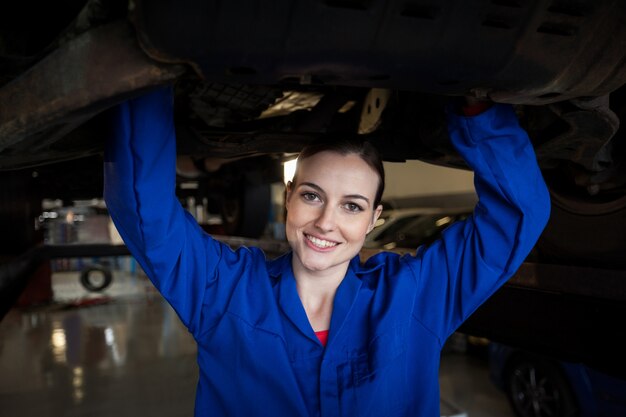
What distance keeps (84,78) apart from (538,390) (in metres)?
2.63

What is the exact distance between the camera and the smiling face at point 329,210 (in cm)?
100

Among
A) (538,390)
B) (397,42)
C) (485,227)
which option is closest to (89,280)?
(538,390)

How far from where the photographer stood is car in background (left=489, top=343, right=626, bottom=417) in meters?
2.19

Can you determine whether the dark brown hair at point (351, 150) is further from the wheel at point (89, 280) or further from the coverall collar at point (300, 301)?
the wheel at point (89, 280)

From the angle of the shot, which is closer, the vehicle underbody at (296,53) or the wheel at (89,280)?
the vehicle underbody at (296,53)

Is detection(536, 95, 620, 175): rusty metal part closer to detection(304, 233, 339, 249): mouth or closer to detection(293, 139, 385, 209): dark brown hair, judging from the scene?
detection(293, 139, 385, 209): dark brown hair

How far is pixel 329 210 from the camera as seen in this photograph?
99 centimetres

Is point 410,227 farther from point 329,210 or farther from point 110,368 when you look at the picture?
point 329,210

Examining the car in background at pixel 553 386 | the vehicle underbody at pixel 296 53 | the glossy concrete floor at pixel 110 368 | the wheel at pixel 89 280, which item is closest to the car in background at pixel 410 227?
the glossy concrete floor at pixel 110 368

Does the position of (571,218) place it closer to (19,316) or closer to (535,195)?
(535,195)

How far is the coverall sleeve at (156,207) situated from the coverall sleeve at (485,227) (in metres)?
0.47

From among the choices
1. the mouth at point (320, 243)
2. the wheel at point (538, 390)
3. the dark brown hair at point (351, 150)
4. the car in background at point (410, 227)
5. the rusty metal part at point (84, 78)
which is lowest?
the wheel at point (538, 390)

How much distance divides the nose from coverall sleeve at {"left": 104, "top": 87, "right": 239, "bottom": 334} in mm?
236

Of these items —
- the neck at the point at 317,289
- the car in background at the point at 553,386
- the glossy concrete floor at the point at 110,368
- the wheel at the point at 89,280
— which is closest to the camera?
the neck at the point at 317,289
